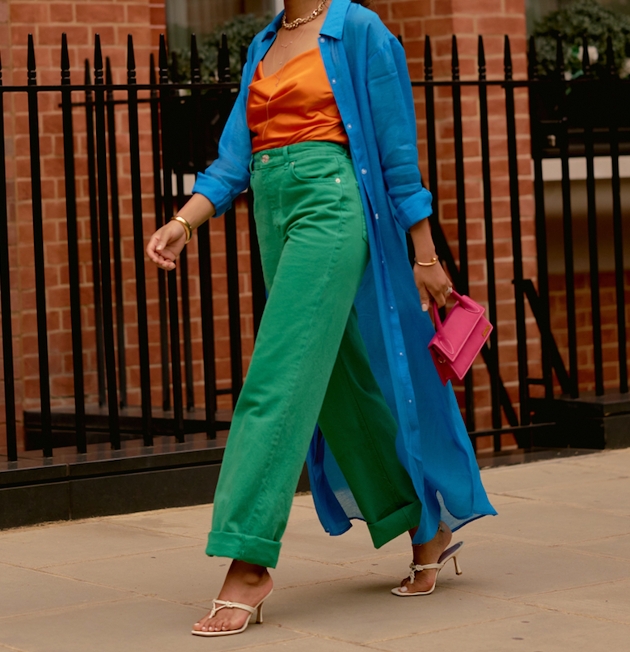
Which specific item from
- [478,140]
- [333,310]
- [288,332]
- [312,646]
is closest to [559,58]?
[478,140]

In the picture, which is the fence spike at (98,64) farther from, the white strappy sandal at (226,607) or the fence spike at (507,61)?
the white strappy sandal at (226,607)

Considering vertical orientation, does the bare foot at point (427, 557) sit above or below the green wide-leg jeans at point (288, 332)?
below

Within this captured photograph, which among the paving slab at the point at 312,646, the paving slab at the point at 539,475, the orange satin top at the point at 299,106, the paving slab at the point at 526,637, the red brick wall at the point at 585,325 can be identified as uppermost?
the orange satin top at the point at 299,106

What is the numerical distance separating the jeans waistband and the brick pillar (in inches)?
147

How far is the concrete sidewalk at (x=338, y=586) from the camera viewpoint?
138 inches

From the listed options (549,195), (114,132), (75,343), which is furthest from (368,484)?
(549,195)

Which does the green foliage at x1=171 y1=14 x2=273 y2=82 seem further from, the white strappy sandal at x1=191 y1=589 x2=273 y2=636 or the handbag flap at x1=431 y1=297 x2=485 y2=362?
the white strappy sandal at x1=191 y1=589 x2=273 y2=636

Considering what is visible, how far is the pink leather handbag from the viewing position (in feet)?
12.5

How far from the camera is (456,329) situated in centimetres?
386

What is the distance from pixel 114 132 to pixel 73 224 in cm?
149

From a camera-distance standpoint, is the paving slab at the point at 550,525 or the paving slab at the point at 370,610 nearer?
the paving slab at the point at 370,610

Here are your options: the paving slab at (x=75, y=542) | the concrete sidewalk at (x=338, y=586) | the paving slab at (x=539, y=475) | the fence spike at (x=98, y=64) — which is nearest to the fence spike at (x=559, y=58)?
the paving slab at (x=539, y=475)

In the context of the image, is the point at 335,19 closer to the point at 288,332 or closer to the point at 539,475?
the point at 288,332

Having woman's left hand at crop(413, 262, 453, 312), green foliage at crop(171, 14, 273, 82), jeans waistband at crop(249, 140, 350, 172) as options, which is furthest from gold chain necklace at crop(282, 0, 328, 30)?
green foliage at crop(171, 14, 273, 82)
